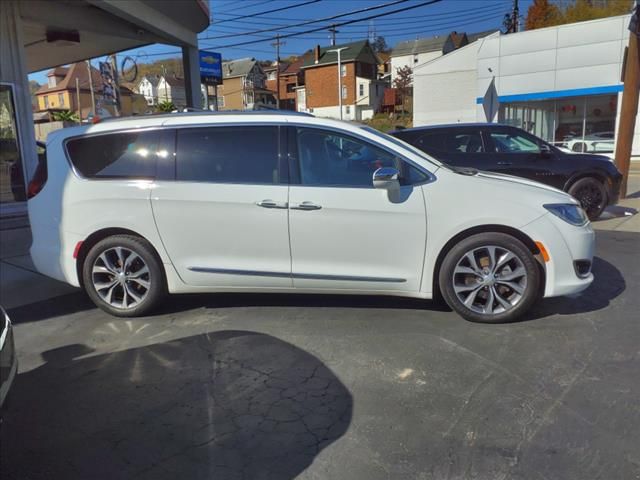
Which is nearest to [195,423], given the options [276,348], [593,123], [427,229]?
[276,348]

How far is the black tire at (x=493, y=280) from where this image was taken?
4160mm

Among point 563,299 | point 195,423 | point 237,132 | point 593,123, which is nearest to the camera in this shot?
point 195,423

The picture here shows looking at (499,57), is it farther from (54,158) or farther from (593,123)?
(54,158)

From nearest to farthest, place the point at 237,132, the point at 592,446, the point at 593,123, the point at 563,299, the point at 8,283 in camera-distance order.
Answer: the point at 592,446 → the point at 237,132 → the point at 563,299 → the point at 8,283 → the point at 593,123

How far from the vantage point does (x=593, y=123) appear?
23.2 meters

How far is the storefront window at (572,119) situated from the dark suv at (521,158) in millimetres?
15463

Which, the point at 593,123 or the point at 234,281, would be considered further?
the point at 593,123

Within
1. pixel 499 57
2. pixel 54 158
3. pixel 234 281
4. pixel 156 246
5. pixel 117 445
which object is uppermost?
pixel 499 57

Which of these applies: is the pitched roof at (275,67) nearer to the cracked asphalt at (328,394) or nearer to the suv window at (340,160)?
the suv window at (340,160)

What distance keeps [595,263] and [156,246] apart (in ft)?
16.2

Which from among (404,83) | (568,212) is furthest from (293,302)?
(404,83)

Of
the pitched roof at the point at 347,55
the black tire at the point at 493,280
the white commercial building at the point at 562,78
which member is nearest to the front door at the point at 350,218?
the black tire at the point at 493,280

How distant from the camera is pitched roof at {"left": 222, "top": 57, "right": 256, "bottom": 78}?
76312mm

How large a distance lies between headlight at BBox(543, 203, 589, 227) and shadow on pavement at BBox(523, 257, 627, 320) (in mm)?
812
